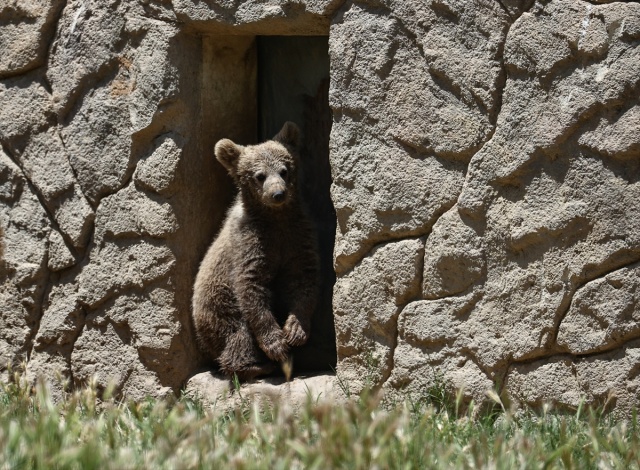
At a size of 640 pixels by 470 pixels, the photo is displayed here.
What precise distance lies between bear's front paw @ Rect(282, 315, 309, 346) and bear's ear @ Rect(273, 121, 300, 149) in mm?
1250

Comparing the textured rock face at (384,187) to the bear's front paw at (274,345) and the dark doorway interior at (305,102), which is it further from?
the dark doorway interior at (305,102)

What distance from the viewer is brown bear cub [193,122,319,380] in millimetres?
6602

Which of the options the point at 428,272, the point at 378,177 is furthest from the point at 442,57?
the point at 428,272

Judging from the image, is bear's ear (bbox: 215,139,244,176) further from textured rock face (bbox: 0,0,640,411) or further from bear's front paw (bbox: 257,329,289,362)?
bear's front paw (bbox: 257,329,289,362)

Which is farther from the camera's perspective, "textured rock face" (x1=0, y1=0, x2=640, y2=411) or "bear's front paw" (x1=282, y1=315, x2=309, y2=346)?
"bear's front paw" (x1=282, y1=315, x2=309, y2=346)

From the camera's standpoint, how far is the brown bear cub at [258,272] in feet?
21.7

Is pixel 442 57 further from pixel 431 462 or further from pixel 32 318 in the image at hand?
pixel 32 318

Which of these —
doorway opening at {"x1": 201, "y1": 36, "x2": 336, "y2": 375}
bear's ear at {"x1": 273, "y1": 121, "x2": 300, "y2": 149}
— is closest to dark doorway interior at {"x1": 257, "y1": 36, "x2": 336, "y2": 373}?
doorway opening at {"x1": 201, "y1": 36, "x2": 336, "y2": 375}

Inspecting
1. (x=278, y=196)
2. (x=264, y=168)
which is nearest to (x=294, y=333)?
(x=278, y=196)

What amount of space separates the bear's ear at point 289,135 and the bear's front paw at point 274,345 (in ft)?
4.43

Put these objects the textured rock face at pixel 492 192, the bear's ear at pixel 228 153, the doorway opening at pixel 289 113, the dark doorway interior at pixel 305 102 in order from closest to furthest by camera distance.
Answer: the textured rock face at pixel 492 192 → the bear's ear at pixel 228 153 → the doorway opening at pixel 289 113 → the dark doorway interior at pixel 305 102

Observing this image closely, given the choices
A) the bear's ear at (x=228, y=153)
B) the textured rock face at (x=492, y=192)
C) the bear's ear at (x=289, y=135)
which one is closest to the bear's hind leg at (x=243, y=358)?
the textured rock face at (x=492, y=192)

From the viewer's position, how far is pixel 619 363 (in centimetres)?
512

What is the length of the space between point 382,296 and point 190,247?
1.58 metres
